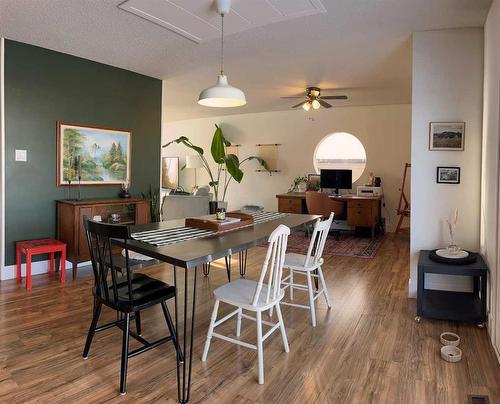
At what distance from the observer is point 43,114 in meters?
4.12

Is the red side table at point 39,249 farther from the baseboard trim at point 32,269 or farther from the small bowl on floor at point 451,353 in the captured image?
A: the small bowl on floor at point 451,353

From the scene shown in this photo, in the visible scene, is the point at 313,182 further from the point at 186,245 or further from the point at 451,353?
the point at 186,245

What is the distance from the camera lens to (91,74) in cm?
450

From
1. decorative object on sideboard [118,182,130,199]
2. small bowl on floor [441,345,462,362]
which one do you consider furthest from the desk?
small bowl on floor [441,345,462,362]

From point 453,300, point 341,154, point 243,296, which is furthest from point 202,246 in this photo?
point 341,154

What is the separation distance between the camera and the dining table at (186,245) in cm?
188

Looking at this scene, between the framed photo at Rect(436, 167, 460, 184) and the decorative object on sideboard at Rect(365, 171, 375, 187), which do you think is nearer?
the framed photo at Rect(436, 167, 460, 184)

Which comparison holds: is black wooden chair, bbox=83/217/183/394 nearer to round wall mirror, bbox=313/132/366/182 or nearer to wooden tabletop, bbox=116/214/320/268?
wooden tabletop, bbox=116/214/320/268

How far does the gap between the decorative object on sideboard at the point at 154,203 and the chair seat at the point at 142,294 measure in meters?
2.71

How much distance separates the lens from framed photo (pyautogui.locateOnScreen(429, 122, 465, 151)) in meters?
3.29

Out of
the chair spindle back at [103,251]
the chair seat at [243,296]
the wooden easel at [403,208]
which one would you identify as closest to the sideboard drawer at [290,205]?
A: the wooden easel at [403,208]

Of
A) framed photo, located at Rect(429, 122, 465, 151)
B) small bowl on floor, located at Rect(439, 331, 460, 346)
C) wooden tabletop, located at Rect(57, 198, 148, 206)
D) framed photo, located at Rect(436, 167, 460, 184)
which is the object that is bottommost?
small bowl on floor, located at Rect(439, 331, 460, 346)

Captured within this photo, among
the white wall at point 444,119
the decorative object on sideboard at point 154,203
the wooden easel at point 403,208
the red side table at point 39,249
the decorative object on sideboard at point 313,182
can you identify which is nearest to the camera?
the white wall at point 444,119

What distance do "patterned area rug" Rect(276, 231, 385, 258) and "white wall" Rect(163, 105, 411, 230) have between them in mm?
1099
